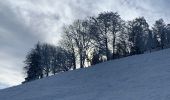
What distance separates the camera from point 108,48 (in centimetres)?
7712

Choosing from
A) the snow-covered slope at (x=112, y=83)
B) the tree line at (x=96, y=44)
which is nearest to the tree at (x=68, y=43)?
the tree line at (x=96, y=44)

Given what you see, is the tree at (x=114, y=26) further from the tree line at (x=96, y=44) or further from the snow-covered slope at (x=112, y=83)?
the snow-covered slope at (x=112, y=83)

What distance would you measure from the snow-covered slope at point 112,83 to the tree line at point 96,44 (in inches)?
828

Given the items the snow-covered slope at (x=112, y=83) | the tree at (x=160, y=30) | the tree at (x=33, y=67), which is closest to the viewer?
the snow-covered slope at (x=112, y=83)

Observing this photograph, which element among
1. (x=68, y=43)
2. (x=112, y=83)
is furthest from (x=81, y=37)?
(x=112, y=83)

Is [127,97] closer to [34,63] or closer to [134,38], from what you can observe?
[134,38]

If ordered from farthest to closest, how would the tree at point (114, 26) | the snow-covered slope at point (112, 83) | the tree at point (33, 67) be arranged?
the tree at point (33, 67)
the tree at point (114, 26)
the snow-covered slope at point (112, 83)

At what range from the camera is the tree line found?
252 feet

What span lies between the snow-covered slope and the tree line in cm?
Result: 2102

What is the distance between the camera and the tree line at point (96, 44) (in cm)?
7669

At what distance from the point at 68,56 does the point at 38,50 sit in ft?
37.5

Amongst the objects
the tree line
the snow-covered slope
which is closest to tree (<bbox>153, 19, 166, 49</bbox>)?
the tree line

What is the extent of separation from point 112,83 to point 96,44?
37282 millimetres

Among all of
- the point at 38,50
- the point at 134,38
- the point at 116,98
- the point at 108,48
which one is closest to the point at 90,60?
the point at 108,48
